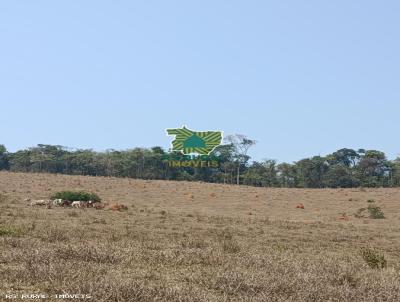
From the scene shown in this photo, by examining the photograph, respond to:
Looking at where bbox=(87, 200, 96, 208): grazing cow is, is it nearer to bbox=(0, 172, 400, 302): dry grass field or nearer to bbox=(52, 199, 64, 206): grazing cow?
bbox=(52, 199, 64, 206): grazing cow

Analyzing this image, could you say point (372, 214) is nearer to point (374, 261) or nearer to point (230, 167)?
point (374, 261)

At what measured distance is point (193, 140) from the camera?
224ft

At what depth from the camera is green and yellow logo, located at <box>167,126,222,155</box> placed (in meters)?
66.8

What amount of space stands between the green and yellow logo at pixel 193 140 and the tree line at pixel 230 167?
39.0 ft

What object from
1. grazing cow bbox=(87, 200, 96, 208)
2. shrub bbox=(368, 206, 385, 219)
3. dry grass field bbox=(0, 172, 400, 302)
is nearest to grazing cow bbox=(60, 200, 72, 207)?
grazing cow bbox=(87, 200, 96, 208)

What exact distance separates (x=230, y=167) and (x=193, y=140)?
78.6 ft

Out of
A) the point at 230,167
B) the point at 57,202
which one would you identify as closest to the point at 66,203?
the point at 57,202

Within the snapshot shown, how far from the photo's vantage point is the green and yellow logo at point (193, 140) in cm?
6675

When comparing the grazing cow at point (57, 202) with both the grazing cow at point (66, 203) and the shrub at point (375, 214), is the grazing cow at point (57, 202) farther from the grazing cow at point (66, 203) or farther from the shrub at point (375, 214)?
the shrub at point (375, 214)

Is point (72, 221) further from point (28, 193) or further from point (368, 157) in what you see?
point (368, 157)

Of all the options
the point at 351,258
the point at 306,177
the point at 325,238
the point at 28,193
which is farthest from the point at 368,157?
the point at 351,258

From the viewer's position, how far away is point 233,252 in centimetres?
1227

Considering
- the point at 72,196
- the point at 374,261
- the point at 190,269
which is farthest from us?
the point at 72,196

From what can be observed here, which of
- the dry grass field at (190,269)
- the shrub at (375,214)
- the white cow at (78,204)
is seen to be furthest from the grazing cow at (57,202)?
the shrub at (375,214)
